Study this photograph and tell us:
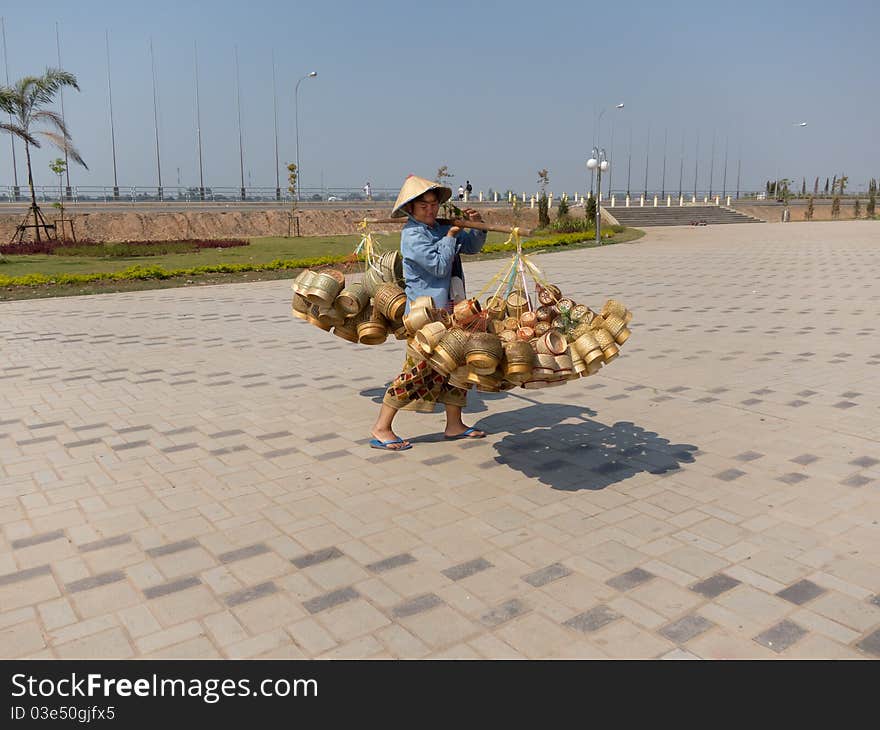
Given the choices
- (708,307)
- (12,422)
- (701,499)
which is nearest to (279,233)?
(708,307)

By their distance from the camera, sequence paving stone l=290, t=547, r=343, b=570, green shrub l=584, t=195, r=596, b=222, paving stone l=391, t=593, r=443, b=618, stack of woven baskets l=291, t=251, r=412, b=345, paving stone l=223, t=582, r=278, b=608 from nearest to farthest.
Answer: paving stone l=391, t=593, r=443, b=618, paving stone l=223, t=582, r=278, b=608, paving stone l=290, t=547, r=343, b=570, stack of woven baskets l=291, t=251, r=412, b=345, green shrub l=584, t=195, r=596, b=222

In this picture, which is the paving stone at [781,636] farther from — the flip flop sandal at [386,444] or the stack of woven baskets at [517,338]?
the flip flop sandal at [386,444]

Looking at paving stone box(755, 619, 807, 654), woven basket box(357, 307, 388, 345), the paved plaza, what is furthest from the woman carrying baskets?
paving stone box(755, 619, 807, 654)

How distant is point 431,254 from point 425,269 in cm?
14

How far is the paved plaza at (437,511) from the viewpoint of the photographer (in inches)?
124

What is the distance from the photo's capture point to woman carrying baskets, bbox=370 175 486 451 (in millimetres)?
4816

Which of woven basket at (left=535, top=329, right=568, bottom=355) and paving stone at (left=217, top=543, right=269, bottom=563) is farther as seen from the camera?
woven basket at (left=535, top=329, right=568, bottom=355)

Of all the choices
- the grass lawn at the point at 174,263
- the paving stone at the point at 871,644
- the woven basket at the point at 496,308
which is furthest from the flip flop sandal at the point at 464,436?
the grass lawn at the point at 174,263

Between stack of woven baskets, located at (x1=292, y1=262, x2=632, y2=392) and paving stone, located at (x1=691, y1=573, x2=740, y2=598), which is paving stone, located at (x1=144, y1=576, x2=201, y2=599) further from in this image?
paving stone, located at (x1=691, y1=573, x2=740, y2=598)

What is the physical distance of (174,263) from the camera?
792 inches

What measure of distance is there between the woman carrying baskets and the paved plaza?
14.8 inches
